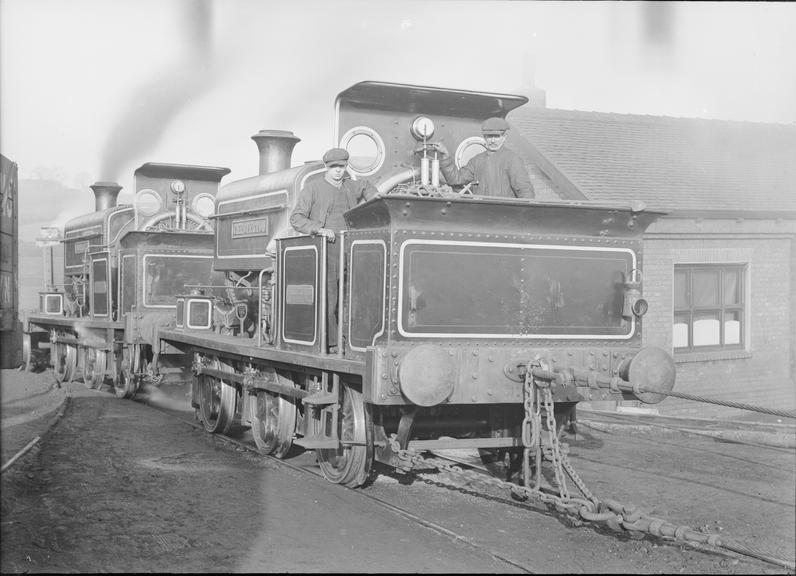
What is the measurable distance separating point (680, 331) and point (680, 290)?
56cm

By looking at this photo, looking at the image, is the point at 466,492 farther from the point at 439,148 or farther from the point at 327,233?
the point at 439,148

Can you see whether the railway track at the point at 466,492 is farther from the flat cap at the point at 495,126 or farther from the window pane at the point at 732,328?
the window pane at the point at 732,328

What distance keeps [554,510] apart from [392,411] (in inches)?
53.7

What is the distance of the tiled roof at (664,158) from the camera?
12.4 metres

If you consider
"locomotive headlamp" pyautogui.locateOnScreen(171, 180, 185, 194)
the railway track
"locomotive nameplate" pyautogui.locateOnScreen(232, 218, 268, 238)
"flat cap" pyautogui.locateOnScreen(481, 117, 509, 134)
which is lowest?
the railway track

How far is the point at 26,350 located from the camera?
17.3 m

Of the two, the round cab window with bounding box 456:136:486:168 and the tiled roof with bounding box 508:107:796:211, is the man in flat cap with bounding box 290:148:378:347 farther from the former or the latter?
the tiled roof with bounding box 508:107:796:211

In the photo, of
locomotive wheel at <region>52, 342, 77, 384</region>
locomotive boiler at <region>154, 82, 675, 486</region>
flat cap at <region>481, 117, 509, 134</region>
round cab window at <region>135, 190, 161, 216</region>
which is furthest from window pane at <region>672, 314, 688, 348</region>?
locomotive wheel at <region>52, 342, 77, 384</region>

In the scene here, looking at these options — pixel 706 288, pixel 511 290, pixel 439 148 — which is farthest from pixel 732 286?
pixel 511 290

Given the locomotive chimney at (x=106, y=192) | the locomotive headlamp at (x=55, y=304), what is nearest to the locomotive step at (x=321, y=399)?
the locomotive headlamp at (x=55, y=304)

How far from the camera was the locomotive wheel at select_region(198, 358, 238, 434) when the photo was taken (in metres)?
9.27

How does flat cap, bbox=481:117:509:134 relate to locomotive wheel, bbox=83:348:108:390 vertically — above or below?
above

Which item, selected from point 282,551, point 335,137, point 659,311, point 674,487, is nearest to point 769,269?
point 659,311

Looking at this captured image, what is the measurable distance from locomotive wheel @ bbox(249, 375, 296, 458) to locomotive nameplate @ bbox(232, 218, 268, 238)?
1.90 m
